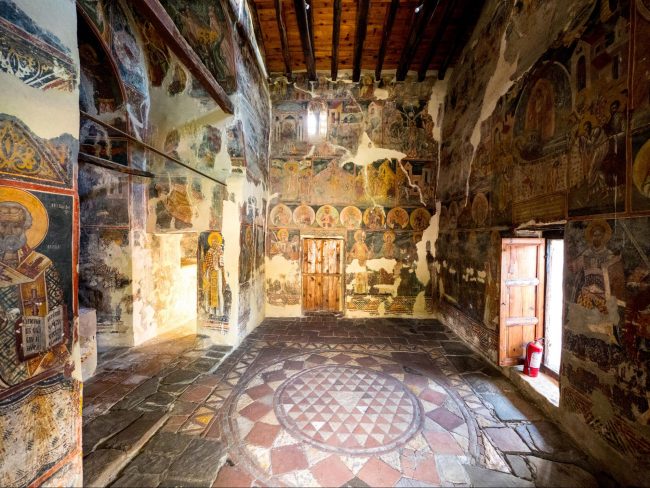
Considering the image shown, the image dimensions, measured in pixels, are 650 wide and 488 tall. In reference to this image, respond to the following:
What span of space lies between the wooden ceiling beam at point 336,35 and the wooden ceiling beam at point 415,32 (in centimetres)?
168

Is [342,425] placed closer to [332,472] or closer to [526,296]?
[332,472]

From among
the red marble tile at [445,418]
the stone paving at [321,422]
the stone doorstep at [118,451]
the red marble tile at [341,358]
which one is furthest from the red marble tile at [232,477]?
the red marble tile at [341,358]

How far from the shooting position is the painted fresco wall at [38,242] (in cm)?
164

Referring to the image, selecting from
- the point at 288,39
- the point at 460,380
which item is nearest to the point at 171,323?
the point at 460,380

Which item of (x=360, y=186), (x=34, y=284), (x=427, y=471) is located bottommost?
(x=427, y=471)

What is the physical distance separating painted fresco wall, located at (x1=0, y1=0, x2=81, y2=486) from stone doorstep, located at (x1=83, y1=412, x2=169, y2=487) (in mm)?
392

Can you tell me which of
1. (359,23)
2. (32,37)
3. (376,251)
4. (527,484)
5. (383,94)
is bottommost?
(527,484)

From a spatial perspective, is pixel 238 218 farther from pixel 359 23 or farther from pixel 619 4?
pixel 619 4

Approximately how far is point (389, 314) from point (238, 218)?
16.6 ft

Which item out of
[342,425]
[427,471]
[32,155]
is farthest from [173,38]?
[427,471]

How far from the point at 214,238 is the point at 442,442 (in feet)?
17.2

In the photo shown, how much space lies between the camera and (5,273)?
164 centimetres

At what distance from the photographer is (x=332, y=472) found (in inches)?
98.3

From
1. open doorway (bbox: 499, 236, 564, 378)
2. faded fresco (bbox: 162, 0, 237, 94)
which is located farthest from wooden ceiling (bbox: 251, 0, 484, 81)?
open doorway (bbox: 499, 236, 564, 378)
